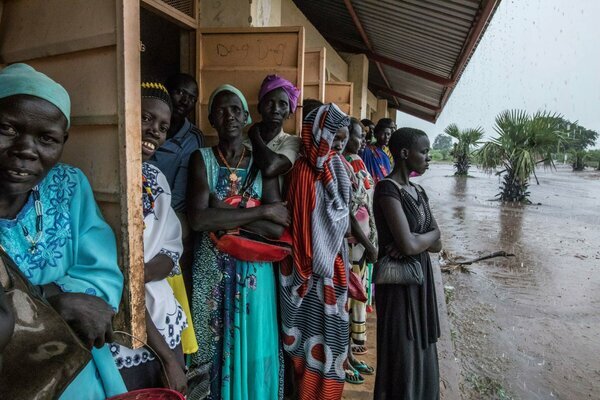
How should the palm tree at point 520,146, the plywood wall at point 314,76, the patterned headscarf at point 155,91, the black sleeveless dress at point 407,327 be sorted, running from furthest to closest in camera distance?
1. the palm tree at point 520,146
2. the plywood wall at point 314,76
3. the black sleeveless dress at point 407,327
4. the patterned headscarf at point 155,91

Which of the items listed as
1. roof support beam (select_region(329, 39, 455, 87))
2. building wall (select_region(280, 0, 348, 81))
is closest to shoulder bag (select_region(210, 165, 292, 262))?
building wall (select_region(280, 0, 348, 81))

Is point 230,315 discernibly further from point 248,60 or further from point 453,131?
point 453,131

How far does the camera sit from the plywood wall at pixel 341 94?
16.7ft

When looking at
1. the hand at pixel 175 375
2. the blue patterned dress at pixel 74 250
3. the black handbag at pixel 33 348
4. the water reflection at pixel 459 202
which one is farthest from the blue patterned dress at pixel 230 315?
the water reflection at pixel 459 202

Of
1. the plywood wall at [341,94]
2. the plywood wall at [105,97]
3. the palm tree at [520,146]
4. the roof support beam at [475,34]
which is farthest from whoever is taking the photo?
the palm tree at [520,146]

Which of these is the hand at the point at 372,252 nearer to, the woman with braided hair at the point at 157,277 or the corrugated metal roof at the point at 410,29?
the woman with braided hair at the point at 157,277

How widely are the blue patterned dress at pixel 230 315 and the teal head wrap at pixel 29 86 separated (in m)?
0.96

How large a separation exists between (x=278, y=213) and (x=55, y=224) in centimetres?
104

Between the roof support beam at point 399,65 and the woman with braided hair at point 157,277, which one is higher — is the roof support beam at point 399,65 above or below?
above

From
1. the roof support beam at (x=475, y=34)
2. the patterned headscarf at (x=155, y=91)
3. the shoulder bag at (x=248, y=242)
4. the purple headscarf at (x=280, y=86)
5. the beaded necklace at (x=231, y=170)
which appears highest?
the roof support beam at (x=475, y=34)

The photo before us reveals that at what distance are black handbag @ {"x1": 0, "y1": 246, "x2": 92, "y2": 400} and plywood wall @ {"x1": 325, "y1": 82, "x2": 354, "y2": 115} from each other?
178 inches

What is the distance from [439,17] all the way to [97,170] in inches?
201

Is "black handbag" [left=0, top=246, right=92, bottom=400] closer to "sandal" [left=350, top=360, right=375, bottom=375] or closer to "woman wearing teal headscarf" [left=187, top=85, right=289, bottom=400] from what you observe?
"woman wearing teal headscarf" [left=187, top=85, right=289, bottom=400]

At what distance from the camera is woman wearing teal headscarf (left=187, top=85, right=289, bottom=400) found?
1.93 metres
